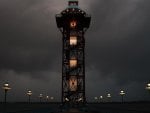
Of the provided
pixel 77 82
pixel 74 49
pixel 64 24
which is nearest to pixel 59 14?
pixel 64 24

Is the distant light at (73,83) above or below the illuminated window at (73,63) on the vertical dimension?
below

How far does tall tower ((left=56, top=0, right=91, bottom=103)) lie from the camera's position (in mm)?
113062

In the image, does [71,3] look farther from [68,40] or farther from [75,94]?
[75,94]

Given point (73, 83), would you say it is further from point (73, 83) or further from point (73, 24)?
point (73, 24)

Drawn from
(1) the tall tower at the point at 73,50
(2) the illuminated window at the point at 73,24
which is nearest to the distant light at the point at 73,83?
(1) the tall tower at the point at 73,50

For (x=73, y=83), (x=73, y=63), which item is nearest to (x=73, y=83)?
(x=73, y=83)

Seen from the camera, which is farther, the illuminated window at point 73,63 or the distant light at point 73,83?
the illuminated window at point 73,63

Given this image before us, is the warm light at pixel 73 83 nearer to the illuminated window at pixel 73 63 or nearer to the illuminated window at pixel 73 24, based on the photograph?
the illuminated window at pixel 73 63

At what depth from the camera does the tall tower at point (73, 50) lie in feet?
371

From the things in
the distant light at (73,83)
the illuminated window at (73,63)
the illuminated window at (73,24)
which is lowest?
the distant light at (73,83)

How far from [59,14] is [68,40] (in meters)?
8.83

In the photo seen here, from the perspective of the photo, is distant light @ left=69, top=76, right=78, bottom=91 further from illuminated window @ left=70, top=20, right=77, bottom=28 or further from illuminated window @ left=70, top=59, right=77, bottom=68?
illuminated window @ left=70, top=20, right=77, bottom=28

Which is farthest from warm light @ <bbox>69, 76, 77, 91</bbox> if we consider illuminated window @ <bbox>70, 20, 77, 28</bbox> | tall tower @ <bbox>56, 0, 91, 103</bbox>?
illuminated window @ <bbox>70, 20, 77, 28</bbox>

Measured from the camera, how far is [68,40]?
116500 millimetres
